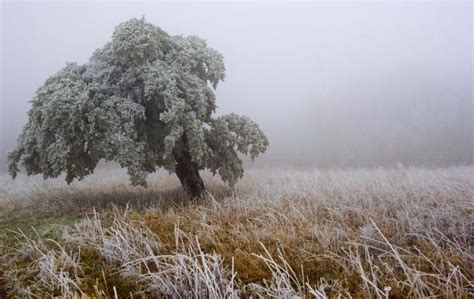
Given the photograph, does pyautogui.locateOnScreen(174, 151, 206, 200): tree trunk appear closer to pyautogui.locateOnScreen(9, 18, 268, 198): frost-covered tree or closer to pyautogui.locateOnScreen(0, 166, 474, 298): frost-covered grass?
pyautogui.locateOnScreen(9, 18, 268, 198): frost-covered tree

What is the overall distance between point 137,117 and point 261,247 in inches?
175

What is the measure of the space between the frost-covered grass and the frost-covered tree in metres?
1.12

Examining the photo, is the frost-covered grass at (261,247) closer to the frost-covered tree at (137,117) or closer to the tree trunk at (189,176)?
the tree trunk at (189,176)

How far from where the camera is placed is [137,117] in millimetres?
8516

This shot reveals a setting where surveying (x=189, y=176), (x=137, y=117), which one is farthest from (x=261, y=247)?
(x=137, y=117)

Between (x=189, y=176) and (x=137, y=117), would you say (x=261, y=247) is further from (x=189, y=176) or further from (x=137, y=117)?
(x=137, y=117)

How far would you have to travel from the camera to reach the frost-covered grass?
13.6ft

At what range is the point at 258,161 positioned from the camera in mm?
19609

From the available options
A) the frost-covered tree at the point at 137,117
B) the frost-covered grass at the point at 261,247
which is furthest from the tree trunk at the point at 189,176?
the frost-covered grass at the point at 261,247

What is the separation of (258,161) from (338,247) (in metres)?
14.4

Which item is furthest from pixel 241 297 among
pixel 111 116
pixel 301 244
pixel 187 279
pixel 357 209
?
pixel 111 116

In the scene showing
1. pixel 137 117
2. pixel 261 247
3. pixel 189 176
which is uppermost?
pixel 137 117

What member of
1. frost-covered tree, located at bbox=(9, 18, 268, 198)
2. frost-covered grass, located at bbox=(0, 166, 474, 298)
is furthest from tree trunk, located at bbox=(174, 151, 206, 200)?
frost-covered grass, located at bbox=(0, 166, 474, 298)

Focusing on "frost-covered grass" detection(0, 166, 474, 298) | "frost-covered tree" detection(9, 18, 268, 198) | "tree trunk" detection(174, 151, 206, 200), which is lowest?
"frost-covered grass" detection(0, 166, 474, 298)
